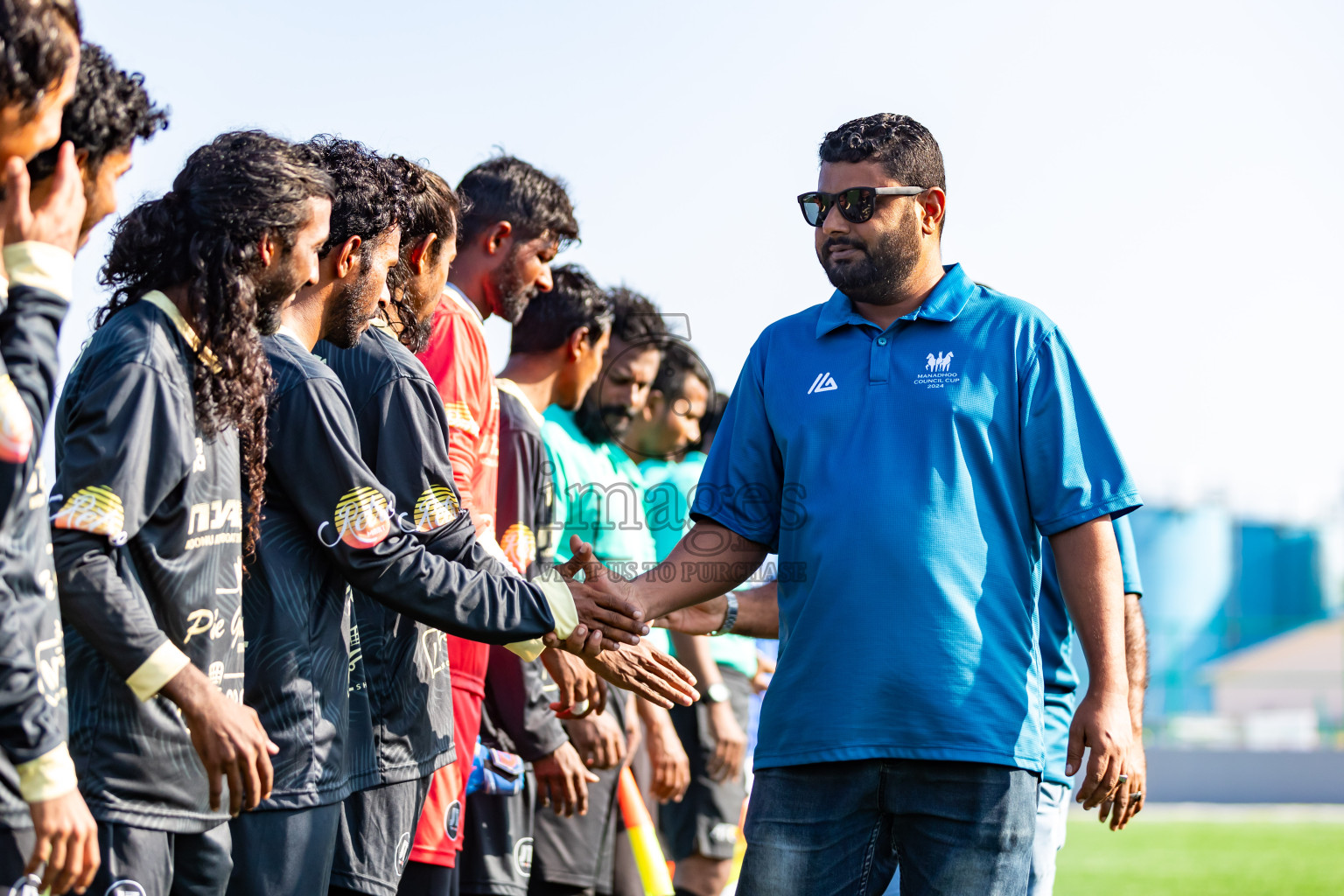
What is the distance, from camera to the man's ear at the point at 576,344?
549 centimetres

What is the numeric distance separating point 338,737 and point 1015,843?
1.52m

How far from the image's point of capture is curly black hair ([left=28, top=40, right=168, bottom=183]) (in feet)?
7.91

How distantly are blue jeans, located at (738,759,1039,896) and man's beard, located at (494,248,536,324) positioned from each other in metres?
2.21

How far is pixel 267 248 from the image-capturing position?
2.94 m

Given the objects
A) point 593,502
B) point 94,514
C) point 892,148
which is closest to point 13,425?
point 94,514

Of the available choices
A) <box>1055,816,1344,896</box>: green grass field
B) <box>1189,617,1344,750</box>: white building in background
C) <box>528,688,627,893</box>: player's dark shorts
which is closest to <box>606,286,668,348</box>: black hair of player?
<box>528,688,627,893</box>: player's dark shorts

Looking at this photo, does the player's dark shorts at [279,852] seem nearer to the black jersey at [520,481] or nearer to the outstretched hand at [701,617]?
the outstretched hand at [701,617]

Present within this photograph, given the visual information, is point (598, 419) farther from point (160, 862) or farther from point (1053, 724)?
point (160, 862)

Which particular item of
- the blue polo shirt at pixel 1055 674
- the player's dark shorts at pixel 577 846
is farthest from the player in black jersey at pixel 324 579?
the player's dark shorts at pixel 577 846

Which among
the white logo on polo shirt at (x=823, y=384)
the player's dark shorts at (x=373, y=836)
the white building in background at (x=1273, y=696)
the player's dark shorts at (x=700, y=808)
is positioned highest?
the white logo on polo shirt at (x=823, y=384)

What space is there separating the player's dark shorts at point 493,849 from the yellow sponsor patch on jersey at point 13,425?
8.80ft

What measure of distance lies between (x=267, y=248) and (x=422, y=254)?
107cm

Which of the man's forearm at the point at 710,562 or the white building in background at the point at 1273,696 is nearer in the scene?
the man's forearm at the point at 710,562

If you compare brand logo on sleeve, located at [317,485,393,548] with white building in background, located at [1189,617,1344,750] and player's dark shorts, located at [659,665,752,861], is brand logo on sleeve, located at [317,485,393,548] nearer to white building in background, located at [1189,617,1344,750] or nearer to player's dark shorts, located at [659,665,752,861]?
player's dark shorts, located at [659,665,752,861]
